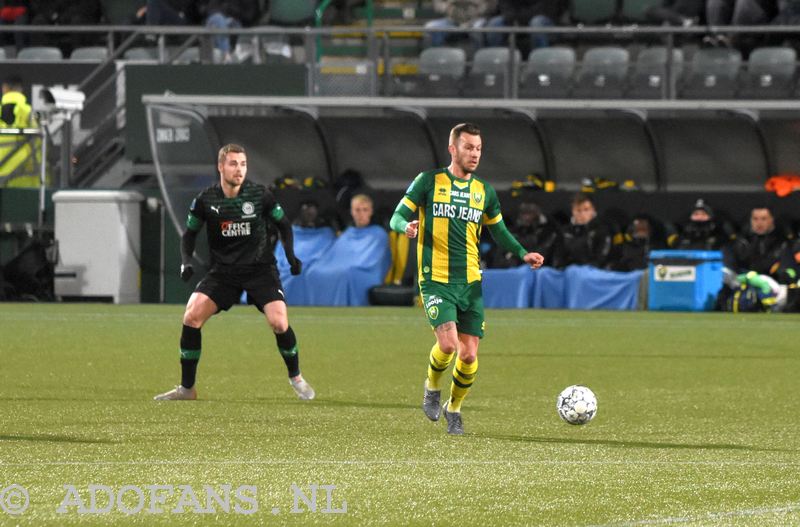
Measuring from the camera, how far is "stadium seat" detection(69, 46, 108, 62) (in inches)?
1025

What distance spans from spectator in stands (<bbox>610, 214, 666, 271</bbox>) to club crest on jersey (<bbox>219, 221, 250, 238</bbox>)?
12499 mm

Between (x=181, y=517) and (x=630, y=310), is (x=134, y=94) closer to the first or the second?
(x=630, y=310)

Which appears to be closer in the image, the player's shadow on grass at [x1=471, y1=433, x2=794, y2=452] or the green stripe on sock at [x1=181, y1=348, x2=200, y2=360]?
the player's shadow on grass at [x1=471, y1=433, x2=794, y2=452]

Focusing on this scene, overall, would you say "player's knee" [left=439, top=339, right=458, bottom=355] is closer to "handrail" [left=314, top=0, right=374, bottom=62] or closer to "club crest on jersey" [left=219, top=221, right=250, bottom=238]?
"club crest on jersey" [left=219, top=221, right=250, bottom=238]

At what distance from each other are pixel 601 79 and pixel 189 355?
13.2 meters

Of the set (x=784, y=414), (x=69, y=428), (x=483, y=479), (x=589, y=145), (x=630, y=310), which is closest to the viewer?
(x=483, y=479)

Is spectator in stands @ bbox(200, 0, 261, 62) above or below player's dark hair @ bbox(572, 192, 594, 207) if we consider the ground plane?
above

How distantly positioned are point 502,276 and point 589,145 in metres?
2.81

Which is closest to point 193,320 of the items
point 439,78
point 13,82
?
point 439,78

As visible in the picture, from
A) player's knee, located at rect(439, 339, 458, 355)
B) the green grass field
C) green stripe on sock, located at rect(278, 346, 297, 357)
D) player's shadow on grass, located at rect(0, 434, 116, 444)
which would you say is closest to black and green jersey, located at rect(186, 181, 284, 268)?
green stripe on sock, located at rect(278, 346, 297, 357)

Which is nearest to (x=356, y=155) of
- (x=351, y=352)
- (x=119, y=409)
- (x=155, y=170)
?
(x=155, y=170)

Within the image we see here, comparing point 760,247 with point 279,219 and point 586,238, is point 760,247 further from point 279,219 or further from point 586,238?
point 279,219

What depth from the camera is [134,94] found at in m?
24.4

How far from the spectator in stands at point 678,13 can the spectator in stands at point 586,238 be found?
3521 mm
